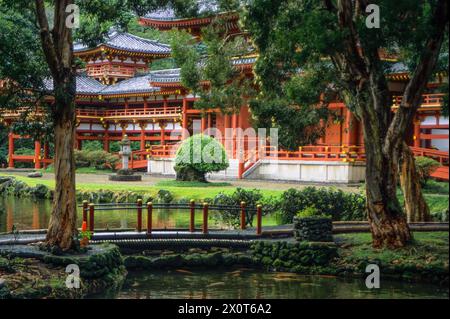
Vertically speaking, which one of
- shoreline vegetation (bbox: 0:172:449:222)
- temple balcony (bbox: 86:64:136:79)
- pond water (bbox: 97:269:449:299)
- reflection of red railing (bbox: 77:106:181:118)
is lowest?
pond water (bbox: 97:269:449:299)

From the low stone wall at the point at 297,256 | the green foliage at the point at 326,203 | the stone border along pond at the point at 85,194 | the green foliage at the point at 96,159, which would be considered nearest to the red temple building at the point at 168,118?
the green foliage at the point at 96,159

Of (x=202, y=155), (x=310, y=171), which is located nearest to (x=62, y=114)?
(x=202, y=155)

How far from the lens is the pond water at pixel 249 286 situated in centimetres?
1359

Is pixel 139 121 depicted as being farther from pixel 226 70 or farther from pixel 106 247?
pixel 106 247

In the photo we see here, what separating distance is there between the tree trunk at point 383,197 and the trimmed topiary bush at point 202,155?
19.6m

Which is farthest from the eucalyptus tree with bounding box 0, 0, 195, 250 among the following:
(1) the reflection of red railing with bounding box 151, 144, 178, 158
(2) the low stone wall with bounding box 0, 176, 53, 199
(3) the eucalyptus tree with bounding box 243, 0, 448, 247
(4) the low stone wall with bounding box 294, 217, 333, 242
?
(1) the reflection of red railing with bounding box 151, 144, 178, 158

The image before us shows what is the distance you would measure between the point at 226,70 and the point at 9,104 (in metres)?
11.6

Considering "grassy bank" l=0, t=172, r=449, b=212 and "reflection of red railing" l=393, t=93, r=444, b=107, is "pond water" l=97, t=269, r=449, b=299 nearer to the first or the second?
"grassy bank" l=0, t=172, r=449, b=212

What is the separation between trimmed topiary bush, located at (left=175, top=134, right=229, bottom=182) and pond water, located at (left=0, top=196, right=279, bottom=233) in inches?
198

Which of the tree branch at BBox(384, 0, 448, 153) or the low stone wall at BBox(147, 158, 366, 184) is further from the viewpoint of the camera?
the low stone wall at BBox(147, 158, 366, 184)

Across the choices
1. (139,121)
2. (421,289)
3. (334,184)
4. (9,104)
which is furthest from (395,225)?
(139,121)

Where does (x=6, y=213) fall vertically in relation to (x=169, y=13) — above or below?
below

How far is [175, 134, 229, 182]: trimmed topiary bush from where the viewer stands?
1364 inches
